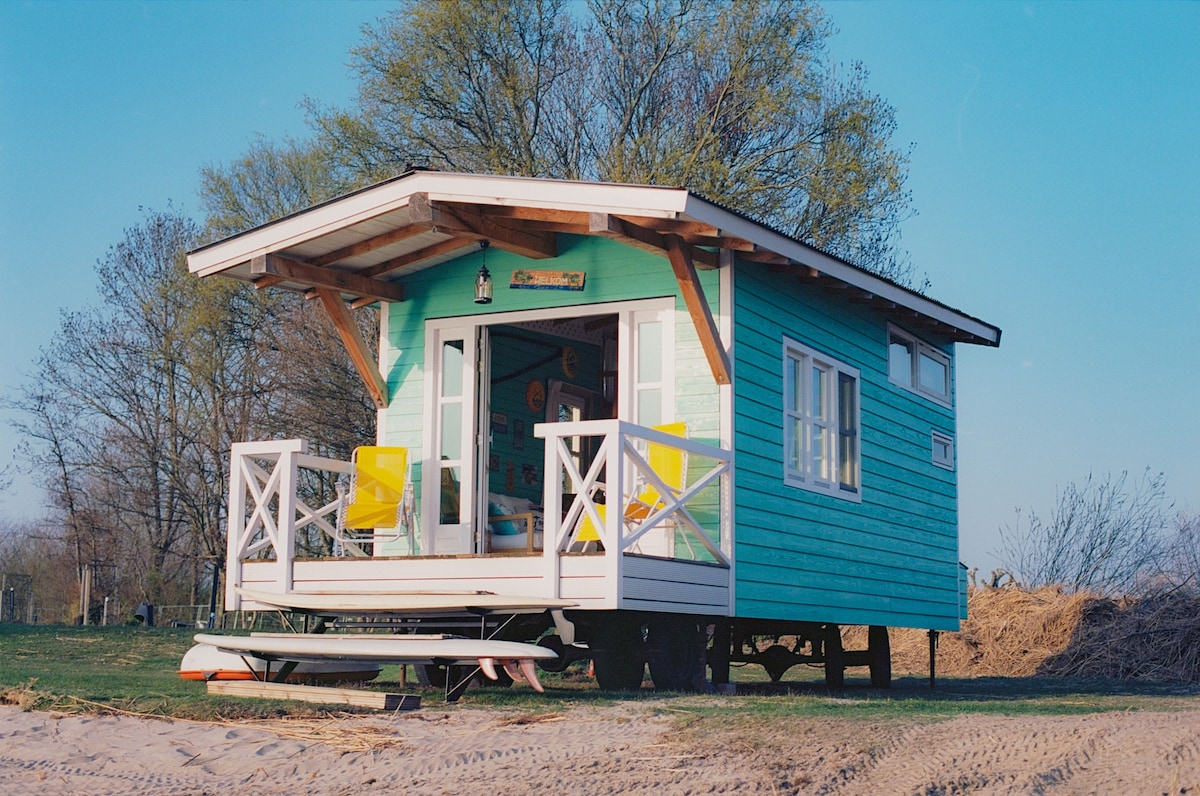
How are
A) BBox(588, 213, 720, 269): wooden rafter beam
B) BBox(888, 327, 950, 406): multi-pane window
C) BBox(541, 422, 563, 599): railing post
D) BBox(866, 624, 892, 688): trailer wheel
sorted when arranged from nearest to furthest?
BBox(541, 422, 563, 599): railing post, BBox(588, 213, 720, 269): wooden rafter beam, BBox(866, 624, 892, 688): trailer wheel, BBox(888, 327, 950, 406): multi-pane window

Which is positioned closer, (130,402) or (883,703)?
(883,703)

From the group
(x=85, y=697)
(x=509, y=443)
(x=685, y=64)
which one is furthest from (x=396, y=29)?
(x=85, y=697)

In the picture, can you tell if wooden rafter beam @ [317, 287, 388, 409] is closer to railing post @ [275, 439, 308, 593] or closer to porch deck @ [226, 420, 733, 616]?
porch deck @ [226, 420, 733, 616]

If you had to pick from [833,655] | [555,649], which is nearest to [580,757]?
[555,649]

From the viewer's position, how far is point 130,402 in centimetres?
2808

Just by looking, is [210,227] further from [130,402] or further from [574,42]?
[574,42]

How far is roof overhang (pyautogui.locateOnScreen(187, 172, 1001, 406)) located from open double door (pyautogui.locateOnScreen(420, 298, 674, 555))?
55 centimetres

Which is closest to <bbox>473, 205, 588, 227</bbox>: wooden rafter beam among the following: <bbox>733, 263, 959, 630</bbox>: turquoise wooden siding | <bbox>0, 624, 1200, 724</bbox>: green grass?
<bbox>733, 263, 959, 630</bbox>: turquoise wooden siding

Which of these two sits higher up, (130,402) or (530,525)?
(130,402)

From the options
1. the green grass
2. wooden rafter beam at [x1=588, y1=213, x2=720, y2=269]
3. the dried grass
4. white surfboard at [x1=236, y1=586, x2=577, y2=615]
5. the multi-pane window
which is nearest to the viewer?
the green grass

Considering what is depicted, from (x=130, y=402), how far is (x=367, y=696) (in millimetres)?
22045

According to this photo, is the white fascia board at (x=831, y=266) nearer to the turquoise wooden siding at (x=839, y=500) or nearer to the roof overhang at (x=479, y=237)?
the roof overhang at (x=479, y=237)

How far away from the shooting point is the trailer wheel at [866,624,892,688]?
44.2 ft

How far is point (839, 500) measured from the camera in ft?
39.5
